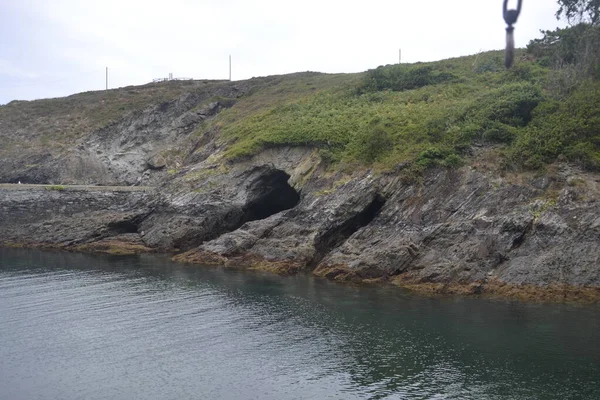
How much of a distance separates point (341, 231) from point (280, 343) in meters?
21.9

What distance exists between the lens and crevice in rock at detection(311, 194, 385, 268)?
48.9m

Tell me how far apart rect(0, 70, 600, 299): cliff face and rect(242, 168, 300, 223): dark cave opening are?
0.13 metres

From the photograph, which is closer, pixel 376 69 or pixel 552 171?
pixel 552 171

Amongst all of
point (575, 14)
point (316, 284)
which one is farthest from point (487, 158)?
point (575, 14)

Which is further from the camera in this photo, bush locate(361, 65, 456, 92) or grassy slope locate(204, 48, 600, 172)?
bush locate(361, 65, 456, 92)

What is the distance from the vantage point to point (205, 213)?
189 ft

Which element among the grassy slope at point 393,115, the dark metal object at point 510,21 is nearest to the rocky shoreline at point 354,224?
the grassy slope at point 393,115

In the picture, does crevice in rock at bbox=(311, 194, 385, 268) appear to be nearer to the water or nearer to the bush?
the water

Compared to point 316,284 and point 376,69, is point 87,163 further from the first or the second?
point 316,284

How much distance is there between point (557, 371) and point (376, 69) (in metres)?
58.6

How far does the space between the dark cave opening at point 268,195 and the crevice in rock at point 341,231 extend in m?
11.9

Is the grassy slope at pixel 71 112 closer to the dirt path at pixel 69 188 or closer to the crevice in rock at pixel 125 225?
the dirt path at pixel 69 188

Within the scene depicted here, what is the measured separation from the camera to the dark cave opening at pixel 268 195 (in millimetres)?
60000

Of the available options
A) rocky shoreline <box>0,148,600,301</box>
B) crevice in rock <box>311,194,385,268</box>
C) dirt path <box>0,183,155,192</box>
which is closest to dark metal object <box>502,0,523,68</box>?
rocky shoreline <box>0,148,600,301</box>
